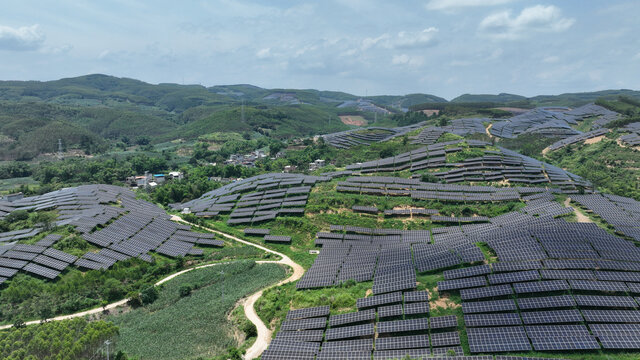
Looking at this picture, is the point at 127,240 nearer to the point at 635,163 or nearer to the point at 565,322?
the point at 565,322

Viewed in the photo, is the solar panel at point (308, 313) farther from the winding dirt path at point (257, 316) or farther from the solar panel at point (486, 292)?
the solar panel at point (486, 292)

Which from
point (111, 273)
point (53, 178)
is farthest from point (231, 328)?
point (53, 178)

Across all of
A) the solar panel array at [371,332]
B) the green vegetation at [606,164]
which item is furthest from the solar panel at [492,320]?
the green vegetation at [606,164]

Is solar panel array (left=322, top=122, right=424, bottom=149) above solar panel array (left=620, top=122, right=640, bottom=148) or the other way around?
the other way around

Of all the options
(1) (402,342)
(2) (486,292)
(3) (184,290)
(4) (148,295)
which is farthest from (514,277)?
(4) (148,295)

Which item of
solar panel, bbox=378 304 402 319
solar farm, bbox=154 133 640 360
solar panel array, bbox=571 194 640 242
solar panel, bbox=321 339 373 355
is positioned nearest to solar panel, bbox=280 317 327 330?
solar farm, bbox=154 133 640 360

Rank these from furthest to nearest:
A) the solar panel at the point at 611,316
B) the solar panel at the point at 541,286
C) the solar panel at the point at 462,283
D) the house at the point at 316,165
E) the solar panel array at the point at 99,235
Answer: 1. the house at the point at 316,165
2. the solar panel array at the point at 99,235
3. the solar panel at the point at 462,283
4. the solar panel at the point at 541,286
5. the solar panel at the point at 611,316

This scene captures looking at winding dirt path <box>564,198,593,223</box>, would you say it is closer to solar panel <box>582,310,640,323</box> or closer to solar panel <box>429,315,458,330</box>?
solar panel <box>582,310,640,323</box>
